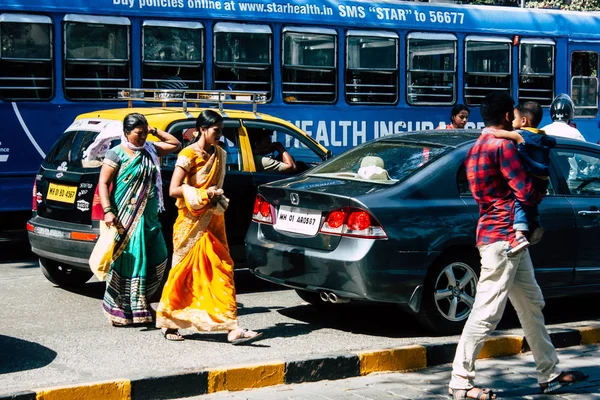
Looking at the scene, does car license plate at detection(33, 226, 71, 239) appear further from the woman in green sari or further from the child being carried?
the child being carried

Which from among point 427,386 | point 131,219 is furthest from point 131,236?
point 427,386

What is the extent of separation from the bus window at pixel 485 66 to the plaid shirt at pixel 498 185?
401 inches

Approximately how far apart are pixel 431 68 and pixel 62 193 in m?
8.09

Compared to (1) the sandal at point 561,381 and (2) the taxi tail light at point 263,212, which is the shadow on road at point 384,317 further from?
(1) the sandal at point 561,381

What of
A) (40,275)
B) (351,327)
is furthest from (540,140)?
(40,275)

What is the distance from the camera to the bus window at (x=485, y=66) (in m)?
15.9

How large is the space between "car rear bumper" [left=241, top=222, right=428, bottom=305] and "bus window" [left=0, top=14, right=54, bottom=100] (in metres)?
5.93

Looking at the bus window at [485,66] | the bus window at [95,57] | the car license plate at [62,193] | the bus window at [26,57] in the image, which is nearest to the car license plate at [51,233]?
the car license plate at [62,193]

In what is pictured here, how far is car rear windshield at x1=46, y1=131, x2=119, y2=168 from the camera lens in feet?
28.9

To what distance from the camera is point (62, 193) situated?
8.82 m

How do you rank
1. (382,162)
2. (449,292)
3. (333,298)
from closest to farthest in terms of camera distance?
(333,298), (449,292), (382,162)

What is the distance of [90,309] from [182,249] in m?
1.70

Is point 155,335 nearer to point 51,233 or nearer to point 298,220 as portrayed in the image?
point 298,220

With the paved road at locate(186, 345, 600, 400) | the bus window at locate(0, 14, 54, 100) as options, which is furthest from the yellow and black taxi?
the bus window at locate(0, 14, 54, 100)
